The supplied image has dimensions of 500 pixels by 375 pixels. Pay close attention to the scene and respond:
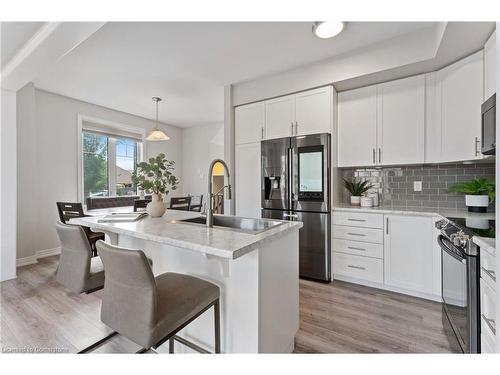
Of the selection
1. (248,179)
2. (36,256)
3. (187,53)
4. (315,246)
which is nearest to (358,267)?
(315,246)

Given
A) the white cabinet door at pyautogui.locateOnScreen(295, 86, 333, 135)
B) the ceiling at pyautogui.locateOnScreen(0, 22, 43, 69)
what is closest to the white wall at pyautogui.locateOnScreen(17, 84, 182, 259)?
the ceiling at pyautogui.locateOnScreen(0, 22, 43, 69)

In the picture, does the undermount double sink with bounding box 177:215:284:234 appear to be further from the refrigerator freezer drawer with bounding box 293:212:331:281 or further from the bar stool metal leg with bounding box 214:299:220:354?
the refrigerator freezer drawer with bounding box 293:212:331:281

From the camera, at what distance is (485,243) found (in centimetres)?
114

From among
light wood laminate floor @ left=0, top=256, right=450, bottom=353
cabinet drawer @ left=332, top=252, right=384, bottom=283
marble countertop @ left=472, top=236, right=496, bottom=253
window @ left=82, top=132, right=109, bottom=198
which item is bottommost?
light wood laminate floor @ left=0, top=256, right=450, bottom=353

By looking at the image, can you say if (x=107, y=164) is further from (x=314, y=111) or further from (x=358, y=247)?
(x=358, y=247)

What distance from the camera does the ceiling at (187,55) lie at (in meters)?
2.12

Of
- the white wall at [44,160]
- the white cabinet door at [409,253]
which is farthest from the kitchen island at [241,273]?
the white wall at [44,160]

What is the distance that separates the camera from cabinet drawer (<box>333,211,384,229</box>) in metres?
2.48

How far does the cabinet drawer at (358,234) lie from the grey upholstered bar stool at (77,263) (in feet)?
7.56

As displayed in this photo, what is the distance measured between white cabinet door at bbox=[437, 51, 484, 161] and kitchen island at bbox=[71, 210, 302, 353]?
6.18 ft

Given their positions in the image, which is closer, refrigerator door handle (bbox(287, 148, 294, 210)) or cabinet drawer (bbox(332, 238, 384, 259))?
cabinet drawer (bbox(332, 238, 384, 259))

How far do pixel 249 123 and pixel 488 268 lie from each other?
271 cm
